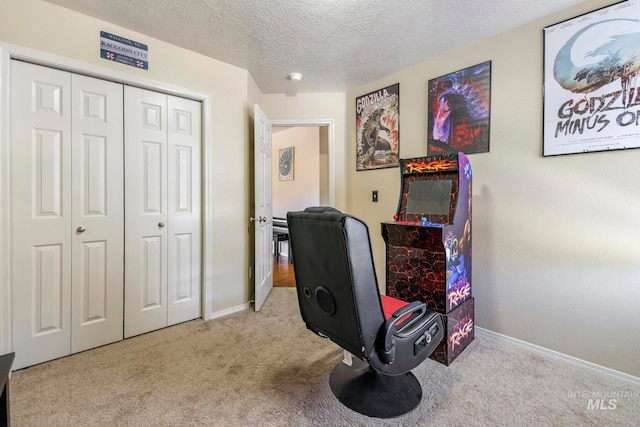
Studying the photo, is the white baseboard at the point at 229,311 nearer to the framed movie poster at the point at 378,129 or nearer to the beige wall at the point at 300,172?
the framed movie poster at the point at 378,129

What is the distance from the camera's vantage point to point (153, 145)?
2.28m

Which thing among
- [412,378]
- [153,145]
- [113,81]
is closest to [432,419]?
[412,378]

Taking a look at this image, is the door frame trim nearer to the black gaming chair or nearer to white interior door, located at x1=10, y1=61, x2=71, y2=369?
white interior door, located at x1=10, y1=61, x2=71, y2=369

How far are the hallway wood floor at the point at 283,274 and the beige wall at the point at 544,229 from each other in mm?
2289

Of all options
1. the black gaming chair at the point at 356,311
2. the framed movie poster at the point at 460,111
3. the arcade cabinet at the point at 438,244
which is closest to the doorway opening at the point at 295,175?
the framed movie poster at the point at 460,111

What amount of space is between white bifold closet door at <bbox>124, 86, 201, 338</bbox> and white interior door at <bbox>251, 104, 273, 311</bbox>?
0.53 meters

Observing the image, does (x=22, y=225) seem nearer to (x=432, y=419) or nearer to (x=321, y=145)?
(x=432, y=419)

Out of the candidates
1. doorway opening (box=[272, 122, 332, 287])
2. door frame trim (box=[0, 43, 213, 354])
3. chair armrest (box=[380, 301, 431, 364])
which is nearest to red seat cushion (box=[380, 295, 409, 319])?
chair armrest (box=[380, 301, 431, 364])

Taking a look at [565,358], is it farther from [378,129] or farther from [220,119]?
[220,119]

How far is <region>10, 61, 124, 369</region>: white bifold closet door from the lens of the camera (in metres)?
1.77

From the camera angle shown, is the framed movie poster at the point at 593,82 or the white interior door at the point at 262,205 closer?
the framed movie poster at the point at 593,82

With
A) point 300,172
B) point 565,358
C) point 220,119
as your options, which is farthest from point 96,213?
point 565,358

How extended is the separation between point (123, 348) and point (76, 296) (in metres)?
0.50

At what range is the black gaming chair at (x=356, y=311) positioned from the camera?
1.12 metres
